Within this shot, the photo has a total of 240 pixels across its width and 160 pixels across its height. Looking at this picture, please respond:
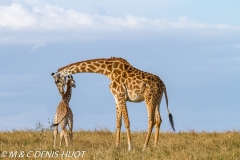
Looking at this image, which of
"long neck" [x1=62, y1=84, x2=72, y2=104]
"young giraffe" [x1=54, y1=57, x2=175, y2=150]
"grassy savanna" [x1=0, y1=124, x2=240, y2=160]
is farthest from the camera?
"long neck" [x1=62, y1=84, x2=72, y2=104]

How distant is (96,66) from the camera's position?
16.0 meters

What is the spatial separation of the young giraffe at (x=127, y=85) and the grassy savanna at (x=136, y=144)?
2.72ft

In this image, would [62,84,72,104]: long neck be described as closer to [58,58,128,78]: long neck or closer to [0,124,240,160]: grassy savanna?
[58,58,128,78]: long neck

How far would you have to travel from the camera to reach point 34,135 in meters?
17.8

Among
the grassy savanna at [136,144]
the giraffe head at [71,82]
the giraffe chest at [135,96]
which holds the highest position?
the giraffe head at [71,82]

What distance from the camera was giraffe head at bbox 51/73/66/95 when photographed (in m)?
15.8

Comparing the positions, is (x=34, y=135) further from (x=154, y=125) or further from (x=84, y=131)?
(x=154, y=125)

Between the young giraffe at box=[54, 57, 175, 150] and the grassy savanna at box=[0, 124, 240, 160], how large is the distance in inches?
32.6

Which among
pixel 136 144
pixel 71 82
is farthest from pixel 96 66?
pixel 136 144

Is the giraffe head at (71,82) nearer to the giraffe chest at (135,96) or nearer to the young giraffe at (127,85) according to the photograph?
the young giraffe at (127,85)

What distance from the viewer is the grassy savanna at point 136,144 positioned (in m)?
12.6

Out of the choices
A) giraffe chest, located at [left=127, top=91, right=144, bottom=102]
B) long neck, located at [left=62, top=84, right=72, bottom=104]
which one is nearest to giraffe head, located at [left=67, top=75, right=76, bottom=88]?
long neck, located at [left=62, top=84, right=72, bottom=104]

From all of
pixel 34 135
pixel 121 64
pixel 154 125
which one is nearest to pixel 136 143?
pixel 154 125

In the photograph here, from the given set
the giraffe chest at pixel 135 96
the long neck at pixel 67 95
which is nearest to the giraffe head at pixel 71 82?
the long neck at pixel 67 95
